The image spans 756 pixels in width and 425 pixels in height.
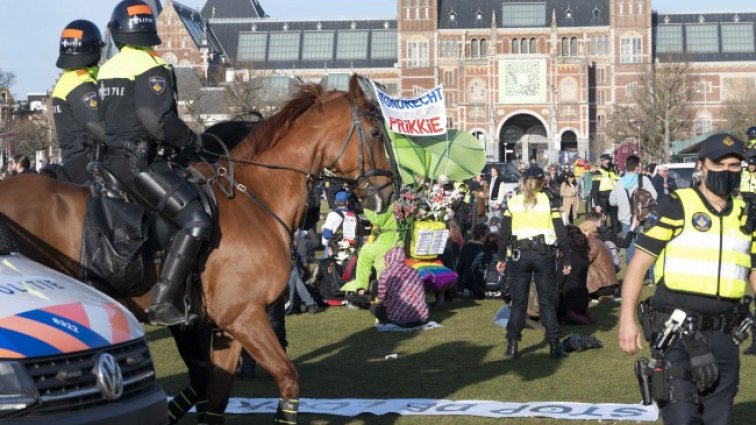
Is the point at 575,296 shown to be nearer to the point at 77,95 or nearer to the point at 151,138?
the point at 77,95

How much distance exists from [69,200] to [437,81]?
4040 inches

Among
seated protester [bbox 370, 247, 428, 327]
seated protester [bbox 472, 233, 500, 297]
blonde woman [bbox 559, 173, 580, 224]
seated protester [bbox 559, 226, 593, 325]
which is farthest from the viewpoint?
blonde woman [bbox 559, 173, 580, 224]

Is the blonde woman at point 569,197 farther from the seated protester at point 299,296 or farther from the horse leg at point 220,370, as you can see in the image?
the horse leg at point 220,370

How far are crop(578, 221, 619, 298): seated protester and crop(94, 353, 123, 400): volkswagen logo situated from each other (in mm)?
11352

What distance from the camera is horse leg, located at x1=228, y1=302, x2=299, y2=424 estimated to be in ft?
22.4

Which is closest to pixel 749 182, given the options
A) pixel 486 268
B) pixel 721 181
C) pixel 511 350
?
pixel 486 268

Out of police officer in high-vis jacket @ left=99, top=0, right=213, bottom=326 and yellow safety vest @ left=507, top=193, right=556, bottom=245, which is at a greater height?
police officer in high-vis jacket @ left=99, top=0, right=213, bottom=326

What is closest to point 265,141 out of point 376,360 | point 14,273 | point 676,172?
point 14,273

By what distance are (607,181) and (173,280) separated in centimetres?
2064

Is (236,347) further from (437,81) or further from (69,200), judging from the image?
(437,81)

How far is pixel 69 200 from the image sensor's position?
6.52m

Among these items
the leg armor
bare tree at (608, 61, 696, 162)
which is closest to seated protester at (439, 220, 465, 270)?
the leg armor

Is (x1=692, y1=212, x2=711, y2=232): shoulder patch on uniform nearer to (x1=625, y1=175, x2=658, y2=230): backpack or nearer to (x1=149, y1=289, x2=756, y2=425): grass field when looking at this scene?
(x1=149, y1=289, x2=756, y2=425): grass field

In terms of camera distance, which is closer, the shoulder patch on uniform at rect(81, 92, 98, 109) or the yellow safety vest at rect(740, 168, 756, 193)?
the shoulder patch on uniform at rect(81, 92, 98, 109)
